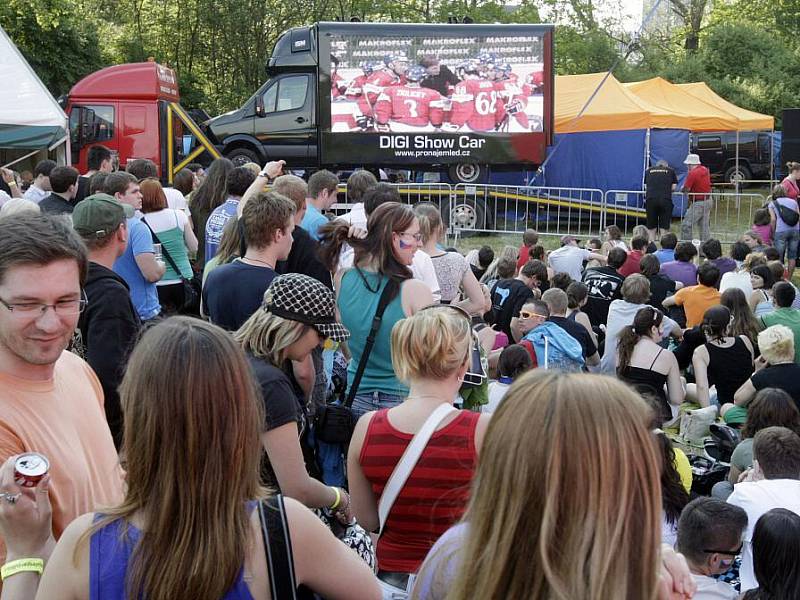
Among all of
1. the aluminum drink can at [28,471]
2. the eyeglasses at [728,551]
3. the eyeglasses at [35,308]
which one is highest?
the eyeglasses at [35,308]

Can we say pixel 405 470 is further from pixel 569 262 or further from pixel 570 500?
pixel 569 262

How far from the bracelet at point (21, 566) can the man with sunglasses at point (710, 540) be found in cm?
267

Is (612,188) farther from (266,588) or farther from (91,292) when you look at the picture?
(266,588)

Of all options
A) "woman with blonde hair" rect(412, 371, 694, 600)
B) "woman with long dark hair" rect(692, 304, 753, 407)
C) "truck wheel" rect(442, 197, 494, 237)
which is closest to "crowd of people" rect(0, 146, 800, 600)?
"woman with blonde hair" rect(412, 371, 694, 600)

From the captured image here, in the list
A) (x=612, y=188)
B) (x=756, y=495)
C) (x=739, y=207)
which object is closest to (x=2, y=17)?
(x=612, y=188)

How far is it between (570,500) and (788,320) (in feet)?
22.8

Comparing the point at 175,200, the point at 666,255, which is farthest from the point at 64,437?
the point at 666,255

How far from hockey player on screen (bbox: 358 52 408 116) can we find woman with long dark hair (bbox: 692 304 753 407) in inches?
467

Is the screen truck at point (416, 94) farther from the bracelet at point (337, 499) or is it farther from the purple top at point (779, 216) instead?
the bracelet at point (337, 499)

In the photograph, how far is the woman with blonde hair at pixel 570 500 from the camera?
5.40 ft

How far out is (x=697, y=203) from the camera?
17.8 meters

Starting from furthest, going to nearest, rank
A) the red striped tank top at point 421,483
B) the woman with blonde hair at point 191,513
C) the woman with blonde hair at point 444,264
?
the woman with blonde hair at point 444,264 → the red striped tank top at point 421,483 → the woman with blonde hair at point 191,513

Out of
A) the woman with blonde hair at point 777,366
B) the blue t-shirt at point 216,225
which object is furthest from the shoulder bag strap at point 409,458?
the woman with blonde hair at point 777,366

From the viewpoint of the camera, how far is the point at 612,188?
21.8 meters
